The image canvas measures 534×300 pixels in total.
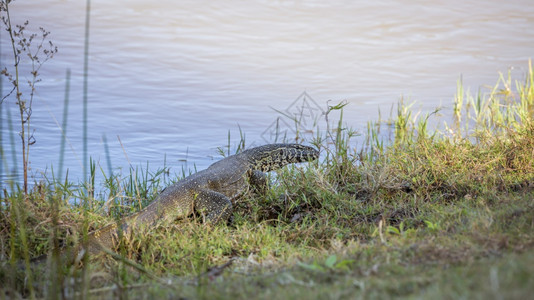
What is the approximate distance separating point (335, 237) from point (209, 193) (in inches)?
53.3

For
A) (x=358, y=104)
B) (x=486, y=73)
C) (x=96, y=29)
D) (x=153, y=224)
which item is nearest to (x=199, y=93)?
(x=358, y=104)

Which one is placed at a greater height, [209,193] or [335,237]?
[209,193]

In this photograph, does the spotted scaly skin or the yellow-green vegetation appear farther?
the spotted scaly skin

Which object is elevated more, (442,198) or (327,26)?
(327,26)

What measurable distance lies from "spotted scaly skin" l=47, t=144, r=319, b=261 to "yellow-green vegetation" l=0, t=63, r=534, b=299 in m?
0.13

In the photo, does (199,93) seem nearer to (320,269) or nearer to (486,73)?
(486,73)

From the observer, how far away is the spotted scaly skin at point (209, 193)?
487 cm

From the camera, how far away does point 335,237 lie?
194 inches

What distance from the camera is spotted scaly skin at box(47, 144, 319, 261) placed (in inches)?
192

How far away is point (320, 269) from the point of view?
11.2 feet

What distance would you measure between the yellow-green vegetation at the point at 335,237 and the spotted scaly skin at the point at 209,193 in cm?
13

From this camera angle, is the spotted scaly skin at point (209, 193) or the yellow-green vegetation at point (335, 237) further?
the spotted scaly skin at point (209, 193)

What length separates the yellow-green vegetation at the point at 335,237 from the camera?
310cm

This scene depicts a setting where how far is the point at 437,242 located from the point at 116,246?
2.38 m
